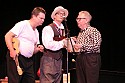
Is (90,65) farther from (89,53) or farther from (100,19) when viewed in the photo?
(100,19)

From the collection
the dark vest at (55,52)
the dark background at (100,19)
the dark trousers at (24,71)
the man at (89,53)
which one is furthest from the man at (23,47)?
the dark background at (100,19)

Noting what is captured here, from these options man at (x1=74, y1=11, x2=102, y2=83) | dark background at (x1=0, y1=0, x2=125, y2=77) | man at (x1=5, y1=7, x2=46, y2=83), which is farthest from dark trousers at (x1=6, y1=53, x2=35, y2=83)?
dark background at (x1=0, y1=0, x2=125, y2=77)

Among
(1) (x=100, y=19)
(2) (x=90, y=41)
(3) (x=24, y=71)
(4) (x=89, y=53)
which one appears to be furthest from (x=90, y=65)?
(1) (x=100, y=19)

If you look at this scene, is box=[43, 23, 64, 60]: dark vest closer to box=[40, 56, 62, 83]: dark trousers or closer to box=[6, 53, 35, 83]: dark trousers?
box=[40, 56, 62, 83]: dark trousers

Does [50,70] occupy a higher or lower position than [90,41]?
lower

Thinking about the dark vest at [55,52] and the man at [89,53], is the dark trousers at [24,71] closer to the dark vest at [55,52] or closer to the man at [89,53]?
the dark vest at [55,52]

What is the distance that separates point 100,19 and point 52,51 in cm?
315

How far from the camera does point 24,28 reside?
12.2ft

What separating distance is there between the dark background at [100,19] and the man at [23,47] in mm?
2635

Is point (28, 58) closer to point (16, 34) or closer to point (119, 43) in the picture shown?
point (16, 34)

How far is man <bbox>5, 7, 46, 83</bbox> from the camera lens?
3.61 m

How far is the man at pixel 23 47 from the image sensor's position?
361 centimetres

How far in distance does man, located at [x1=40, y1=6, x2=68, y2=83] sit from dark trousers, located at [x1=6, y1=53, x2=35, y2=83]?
0.77ft

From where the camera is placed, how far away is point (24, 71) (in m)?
3.74
